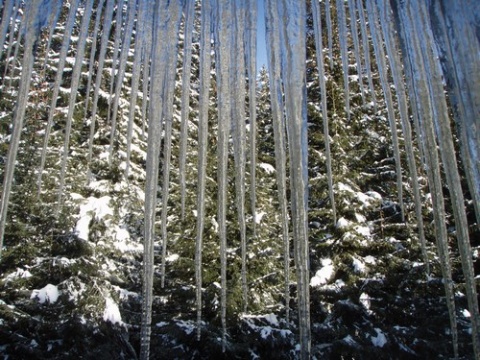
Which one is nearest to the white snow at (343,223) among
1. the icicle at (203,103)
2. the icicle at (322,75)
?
the icicle at (322,75)

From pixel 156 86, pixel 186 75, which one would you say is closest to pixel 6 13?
pixel 156 86

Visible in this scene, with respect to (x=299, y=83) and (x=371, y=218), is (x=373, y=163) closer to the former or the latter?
(x=371, y=218)

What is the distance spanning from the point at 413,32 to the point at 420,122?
1.76 feet

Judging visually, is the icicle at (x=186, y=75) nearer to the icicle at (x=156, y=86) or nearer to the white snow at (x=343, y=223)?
the icicle at (x=156, y=86)

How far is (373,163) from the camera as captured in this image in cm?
1025

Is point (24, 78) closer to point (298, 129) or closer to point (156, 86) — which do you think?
point (156, 86)

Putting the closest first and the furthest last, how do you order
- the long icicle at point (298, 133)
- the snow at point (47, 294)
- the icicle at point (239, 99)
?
the long icicle at point (298, 133) → the icicle at point (239, 99) → the snow at point (47, 294)

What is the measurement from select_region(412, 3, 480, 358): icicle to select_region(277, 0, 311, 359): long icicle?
0.71 metres

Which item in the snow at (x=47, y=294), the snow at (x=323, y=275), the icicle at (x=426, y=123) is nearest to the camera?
the icicle at (x=426, y=123)

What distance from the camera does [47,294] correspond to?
7.54m

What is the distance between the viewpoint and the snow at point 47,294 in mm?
7480

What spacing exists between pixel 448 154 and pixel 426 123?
21 centimetres

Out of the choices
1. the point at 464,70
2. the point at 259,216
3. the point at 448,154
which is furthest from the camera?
the point at 259,216

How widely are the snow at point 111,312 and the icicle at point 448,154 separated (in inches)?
276
